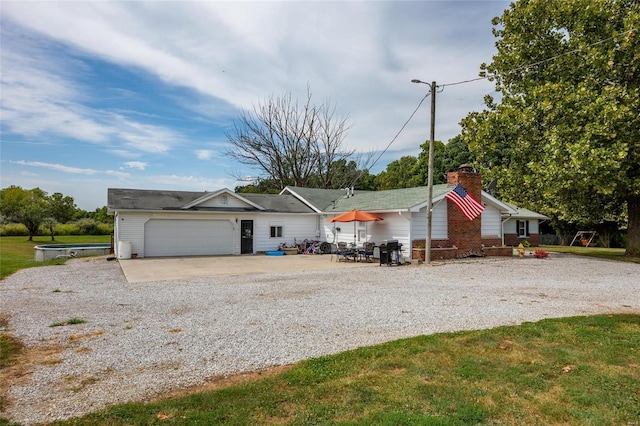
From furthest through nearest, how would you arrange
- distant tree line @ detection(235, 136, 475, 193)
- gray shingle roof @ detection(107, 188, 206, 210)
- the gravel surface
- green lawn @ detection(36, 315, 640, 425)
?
distant tree line @ detection(235, 136, 475, 193) → gray shingle roof @ detection(107, 188, 206, 210) → the gravel surface → green lawn @ detection(36, 315, 640, 425)

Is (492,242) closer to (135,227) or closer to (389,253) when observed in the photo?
(389,253)

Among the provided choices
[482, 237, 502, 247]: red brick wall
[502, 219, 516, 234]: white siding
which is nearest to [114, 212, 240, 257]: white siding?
[482, 237, 502, 247]: red brick wall

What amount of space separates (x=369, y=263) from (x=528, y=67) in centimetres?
1192

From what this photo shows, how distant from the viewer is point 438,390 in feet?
13.2

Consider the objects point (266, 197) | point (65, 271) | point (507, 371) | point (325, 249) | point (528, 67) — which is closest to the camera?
point (507, 371)

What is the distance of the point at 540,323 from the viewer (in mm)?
6598

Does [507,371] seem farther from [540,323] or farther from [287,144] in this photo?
[287,144]

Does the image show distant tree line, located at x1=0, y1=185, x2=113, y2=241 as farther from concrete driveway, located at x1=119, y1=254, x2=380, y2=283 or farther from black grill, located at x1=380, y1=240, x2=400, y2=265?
black grill, located at x1=380, y1=240, x2=400, y2=265

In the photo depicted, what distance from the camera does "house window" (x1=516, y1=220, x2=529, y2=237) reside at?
95.3 ft

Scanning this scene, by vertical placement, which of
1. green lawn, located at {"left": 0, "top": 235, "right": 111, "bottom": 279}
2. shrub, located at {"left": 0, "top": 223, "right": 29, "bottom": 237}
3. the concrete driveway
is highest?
shrub, located at {"left": 0, "top": 223, "right": 29, "bottom": 237}

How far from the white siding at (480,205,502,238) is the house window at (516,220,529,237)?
1063cm

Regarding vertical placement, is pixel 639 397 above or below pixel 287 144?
below

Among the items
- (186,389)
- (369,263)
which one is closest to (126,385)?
(186,389)

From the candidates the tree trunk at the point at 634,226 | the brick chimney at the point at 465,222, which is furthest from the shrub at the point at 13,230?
the tree trunk at the point at 634,226
